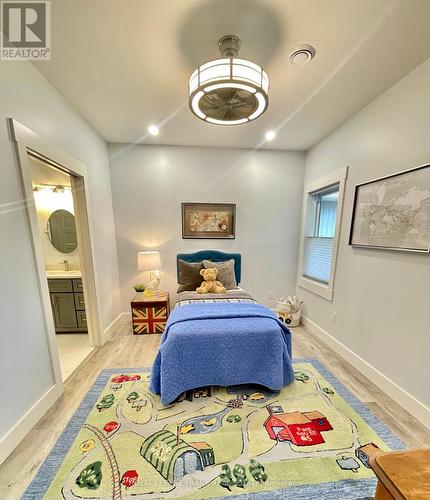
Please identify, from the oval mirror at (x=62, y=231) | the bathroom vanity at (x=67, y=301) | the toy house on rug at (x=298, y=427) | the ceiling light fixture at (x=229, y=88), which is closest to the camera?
the ceiling light fixture at (x=229, y=88)

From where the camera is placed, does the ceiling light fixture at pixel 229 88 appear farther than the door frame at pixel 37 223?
No

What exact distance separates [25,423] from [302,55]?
10.8ft

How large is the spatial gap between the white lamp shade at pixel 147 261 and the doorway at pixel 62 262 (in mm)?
726

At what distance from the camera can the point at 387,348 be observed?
6.13ft

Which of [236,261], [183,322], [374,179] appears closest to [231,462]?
[183,322]

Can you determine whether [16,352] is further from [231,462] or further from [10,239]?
[231,462]

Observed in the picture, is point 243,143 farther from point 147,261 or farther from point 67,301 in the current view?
point 67,301

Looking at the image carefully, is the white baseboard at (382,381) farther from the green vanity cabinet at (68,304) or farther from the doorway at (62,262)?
the green vanity cabinet at (68,304)

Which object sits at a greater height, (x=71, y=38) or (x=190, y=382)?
(x=71, y=38)

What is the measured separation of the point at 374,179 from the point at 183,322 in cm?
229

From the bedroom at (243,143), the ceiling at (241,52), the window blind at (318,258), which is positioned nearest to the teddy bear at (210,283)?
the bedroom at (243,143)

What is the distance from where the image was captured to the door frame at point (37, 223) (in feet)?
4.92

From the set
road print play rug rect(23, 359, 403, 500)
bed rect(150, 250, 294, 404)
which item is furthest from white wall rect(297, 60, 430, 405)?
bed rect(150, 250, 294, 404)

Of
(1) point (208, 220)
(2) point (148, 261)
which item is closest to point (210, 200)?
(1) point (208, 220)
